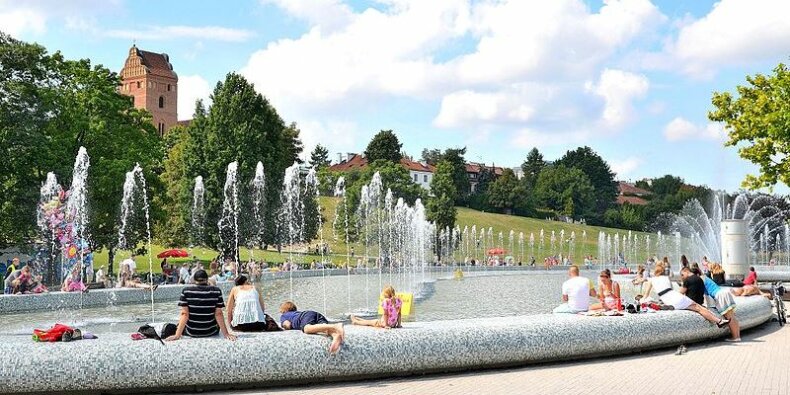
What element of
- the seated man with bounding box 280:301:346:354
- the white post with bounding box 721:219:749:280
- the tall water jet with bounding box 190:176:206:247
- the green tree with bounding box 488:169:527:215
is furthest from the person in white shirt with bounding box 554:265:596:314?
the green tree with bounding box 488:169:527:215

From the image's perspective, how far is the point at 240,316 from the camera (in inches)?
426

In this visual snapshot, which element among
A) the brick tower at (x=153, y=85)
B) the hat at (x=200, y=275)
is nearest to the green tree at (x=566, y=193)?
the brick tower at (x=153, y=85)

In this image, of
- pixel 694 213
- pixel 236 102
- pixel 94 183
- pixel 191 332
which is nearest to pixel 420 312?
pixel 191 332

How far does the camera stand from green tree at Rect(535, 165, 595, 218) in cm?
14425

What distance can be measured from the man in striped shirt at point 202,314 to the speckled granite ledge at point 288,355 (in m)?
0.23

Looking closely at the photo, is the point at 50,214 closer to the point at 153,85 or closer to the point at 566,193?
the point at 566,193

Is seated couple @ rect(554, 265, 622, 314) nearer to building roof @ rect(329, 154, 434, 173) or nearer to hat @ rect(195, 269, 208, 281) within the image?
hat @ rect(195, 269, 208, 281)

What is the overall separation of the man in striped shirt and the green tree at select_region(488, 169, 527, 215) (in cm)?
12812

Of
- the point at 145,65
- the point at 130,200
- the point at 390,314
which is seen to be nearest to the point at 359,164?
the point at 145,65

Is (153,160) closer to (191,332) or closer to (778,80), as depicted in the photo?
(778,80)

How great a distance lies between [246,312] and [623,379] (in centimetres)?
504

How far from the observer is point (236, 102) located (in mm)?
54594

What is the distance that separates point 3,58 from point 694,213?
13488cm

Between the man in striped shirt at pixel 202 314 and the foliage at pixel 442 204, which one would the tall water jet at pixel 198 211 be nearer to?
the foliage at pixel 442 204
